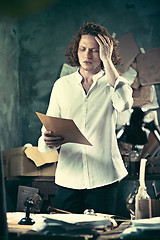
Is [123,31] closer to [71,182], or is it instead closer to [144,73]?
[144,73]

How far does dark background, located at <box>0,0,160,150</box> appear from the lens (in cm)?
301

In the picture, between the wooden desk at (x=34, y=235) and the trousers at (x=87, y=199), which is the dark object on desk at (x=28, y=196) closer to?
the trousers at (x=87, y=199)

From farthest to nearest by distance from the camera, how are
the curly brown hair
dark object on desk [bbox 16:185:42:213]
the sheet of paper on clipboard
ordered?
dark object on desk [bbox 16:185:42:213] < the curly brown hair < the sheet of paper on clipboard

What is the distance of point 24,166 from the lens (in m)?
2.68

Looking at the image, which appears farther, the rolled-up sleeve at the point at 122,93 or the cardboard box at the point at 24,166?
the cardboard box at the point at 24,166

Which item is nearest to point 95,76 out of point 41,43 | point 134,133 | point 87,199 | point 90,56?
point 90,56

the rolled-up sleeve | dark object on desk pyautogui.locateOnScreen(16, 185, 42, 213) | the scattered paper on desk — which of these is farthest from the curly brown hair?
dark object on desk pyautogui.locateOnScreen(16, 185, 42, 213)

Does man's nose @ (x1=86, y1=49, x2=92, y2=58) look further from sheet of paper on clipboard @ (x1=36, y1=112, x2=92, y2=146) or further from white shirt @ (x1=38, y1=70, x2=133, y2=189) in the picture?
sheet of paper on clipboard @ (x1=36, y1=112, x2=92, y2=146)

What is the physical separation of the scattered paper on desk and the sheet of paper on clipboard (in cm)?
97

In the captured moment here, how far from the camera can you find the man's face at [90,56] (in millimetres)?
2062

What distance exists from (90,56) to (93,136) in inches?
19.9

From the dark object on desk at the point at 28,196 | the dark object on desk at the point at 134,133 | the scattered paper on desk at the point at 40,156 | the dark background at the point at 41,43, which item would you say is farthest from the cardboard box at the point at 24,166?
the dark object on desk at the point at 134,133

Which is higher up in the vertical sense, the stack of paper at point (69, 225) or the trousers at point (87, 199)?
the stack of paper at point (69, 225)

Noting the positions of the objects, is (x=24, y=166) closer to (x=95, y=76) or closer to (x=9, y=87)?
(x=9, y=87)
